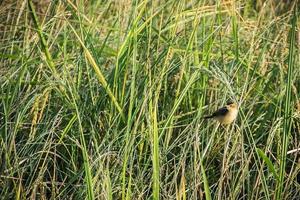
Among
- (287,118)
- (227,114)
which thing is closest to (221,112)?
(227,114)

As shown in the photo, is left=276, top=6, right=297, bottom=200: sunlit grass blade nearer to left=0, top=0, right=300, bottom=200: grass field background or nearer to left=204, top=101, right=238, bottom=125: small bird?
left=0, top=0, right=300, bottom=200: grass field background

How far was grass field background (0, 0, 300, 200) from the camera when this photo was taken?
304 centimetres

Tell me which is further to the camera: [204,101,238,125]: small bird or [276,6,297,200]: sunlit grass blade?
[204,101,238,125]: small bird

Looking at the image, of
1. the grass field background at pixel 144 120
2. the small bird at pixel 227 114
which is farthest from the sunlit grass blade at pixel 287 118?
the small bird at pixel 227 114

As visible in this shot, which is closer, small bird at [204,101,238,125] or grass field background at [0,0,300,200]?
grass field background at [0,0,300,200]

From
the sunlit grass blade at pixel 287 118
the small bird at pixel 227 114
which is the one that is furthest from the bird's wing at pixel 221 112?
the sunlit grass blade at pixel 287 118

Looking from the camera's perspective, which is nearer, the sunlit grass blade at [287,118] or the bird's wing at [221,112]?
the sunlit grass blade at [287,118]

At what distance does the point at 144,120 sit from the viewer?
10.9ft

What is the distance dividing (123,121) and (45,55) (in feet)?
1.91

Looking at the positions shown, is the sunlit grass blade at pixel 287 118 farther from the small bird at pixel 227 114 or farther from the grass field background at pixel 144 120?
the small bird at pixel 227 114

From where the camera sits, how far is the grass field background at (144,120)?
120 inches

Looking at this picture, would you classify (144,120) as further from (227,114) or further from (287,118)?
(287,118)

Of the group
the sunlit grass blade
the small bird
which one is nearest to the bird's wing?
the small bird

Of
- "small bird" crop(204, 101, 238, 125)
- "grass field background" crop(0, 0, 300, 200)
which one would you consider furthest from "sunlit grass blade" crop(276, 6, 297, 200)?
"small bird" crop(204, 101, 238, 125)
